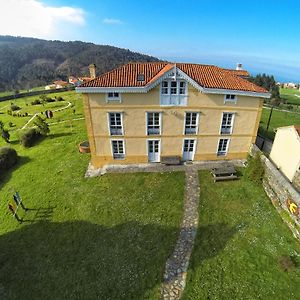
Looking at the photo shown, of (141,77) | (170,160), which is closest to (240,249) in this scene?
(170,160)

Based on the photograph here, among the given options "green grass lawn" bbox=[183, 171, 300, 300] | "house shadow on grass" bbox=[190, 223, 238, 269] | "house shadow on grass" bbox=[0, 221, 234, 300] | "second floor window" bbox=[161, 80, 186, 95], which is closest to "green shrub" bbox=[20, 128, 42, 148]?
"house shadow on grass" bbox=[0, 221, 234, 300]

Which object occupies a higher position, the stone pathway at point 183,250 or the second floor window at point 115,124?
the second floor window at point 115,124

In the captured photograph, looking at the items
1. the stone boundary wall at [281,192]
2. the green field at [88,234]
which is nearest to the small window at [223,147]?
the stone boundary wall at [281,192]

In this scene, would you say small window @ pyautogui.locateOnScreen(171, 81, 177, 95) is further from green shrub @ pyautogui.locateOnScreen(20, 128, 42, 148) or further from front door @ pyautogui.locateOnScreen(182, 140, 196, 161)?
green shrub @ pyautogui.locateOnScreen(20, 128, 42, 148)

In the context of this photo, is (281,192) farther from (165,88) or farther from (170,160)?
(165,88)

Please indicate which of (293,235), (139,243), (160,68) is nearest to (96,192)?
(139,243)

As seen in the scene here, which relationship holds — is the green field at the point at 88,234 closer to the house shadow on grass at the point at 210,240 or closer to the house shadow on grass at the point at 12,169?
the house shadow on grass at the point at 12,169

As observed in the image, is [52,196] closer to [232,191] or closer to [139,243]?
[139,243]
